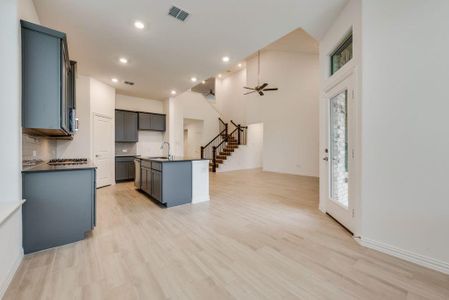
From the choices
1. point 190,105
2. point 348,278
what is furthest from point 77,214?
point 190,105

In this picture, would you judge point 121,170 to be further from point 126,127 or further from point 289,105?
point 289,105

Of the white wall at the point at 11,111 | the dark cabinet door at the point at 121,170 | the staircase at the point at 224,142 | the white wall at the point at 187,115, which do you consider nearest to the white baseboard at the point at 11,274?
the white wall at the point at 11,111

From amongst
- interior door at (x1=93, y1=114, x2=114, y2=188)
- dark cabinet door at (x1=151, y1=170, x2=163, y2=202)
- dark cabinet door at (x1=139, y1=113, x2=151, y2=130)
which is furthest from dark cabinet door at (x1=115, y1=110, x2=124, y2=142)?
dark cabinet door at (x1=151, y1=170, x2=163, y2=202)

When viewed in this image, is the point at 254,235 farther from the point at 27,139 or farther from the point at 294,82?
the point at 294,82

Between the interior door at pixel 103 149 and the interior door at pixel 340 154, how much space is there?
219 inches

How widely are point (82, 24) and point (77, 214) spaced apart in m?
2.66

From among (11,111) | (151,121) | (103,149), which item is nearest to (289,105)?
(151,121)

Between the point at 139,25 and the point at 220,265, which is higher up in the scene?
the point at 139,25

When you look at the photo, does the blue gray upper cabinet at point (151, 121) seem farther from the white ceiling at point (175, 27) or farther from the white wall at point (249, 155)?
the white wall at point (249, 155)

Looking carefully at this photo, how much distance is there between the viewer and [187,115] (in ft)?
29.7

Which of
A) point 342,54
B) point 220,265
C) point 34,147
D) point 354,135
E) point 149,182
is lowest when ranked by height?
Result: point 220,265

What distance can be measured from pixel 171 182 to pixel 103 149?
9.97 feet

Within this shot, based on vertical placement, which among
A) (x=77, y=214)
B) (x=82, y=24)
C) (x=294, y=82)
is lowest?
(x=77, y=214)

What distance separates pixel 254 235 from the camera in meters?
2.58
